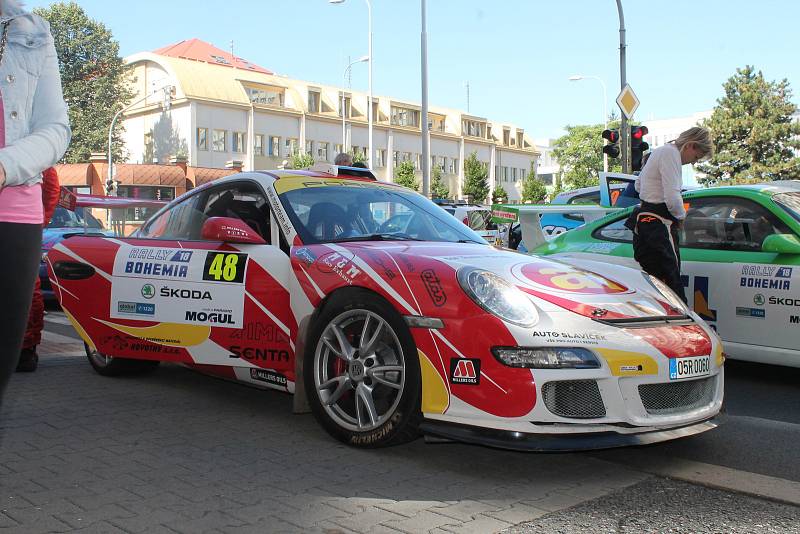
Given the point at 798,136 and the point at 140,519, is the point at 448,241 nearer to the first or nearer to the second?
the point at 140,519

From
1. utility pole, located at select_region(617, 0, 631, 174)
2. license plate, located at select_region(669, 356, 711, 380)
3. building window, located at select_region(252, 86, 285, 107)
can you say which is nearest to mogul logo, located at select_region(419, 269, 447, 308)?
license plate, located at select_region(669, 356, 711, 380)

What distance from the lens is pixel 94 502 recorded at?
10.6ft

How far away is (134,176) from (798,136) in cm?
4440

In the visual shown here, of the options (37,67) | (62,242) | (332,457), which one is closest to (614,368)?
(332,457)

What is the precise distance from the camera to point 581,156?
89.2 m

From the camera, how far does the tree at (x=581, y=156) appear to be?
87.1 meters

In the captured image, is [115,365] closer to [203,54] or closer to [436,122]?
[436,122]

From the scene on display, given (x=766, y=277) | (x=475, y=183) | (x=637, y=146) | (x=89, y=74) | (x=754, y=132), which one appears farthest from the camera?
(x=475, y=183)

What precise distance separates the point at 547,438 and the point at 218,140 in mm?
58972

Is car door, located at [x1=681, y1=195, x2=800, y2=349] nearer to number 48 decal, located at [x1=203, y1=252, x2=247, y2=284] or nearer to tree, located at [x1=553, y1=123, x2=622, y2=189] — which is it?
number 48 decal, located at [x1=203, y1=252, x2=247, y2=284]

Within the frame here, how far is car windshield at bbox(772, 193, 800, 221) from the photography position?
5922 millimetres

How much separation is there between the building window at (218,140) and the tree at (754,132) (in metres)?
34.1

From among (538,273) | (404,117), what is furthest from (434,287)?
(404,117)

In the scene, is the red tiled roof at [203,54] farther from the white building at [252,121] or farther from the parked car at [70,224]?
the parked car at [70,224]
